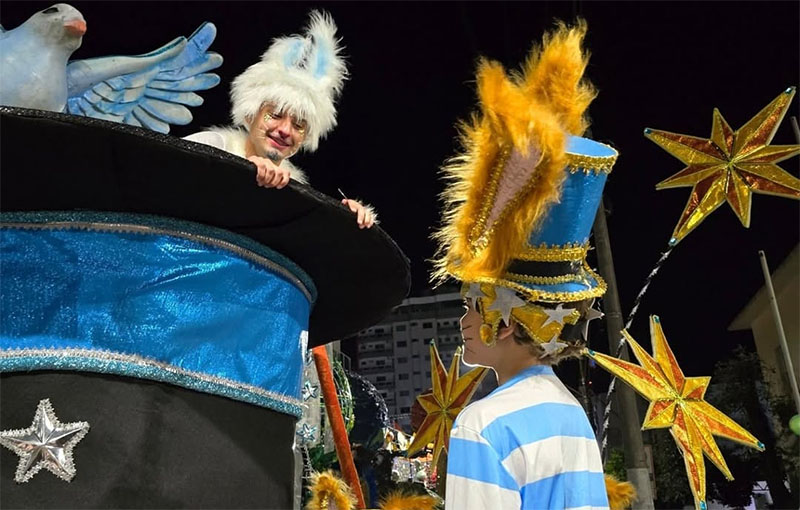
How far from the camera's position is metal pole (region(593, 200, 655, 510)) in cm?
509

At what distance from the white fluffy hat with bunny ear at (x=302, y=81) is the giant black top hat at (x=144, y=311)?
77cm

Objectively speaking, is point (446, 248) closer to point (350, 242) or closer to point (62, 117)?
point (350, 242)

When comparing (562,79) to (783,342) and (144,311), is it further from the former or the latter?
(783,342)

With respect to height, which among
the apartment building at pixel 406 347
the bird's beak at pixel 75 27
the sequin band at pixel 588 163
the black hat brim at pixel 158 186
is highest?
the apartment building at pixel 406 347

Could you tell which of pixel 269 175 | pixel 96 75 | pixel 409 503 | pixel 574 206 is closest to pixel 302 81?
pixel 96 75

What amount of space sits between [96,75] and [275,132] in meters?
0.55

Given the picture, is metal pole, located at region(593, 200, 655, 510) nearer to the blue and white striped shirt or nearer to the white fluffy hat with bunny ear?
the white fluffy hat with bunny ear

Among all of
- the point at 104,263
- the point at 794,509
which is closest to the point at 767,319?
the point at 794,509

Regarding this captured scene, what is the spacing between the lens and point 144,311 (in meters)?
1.38

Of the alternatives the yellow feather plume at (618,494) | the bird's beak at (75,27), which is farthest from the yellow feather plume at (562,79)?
the yellow feather plume at (618,494)

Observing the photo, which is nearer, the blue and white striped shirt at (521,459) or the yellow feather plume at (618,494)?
the blue and white striped shirt at (521,459)

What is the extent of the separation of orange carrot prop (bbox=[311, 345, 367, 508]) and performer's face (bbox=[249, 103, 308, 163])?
0.78 meters

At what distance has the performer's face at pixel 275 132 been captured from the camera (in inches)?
85.3

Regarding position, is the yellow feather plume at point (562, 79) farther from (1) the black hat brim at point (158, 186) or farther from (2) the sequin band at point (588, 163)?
(1) the black hat brim at point (158, 186)
